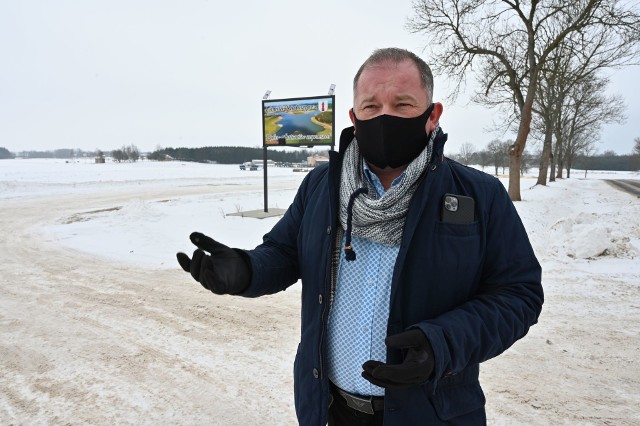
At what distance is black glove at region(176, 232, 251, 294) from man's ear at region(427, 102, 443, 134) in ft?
3.09

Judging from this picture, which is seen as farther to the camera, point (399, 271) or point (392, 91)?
point (392, 91)

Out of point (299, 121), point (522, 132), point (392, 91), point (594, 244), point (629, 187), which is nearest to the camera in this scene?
point (392, 91)

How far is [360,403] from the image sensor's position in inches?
62.4

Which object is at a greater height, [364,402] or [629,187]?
[364,402]

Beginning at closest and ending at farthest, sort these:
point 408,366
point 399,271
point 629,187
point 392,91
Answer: point 408,366 < point 399,271 < point 392,91 < point 629,187

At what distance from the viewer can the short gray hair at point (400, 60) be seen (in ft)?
4.91

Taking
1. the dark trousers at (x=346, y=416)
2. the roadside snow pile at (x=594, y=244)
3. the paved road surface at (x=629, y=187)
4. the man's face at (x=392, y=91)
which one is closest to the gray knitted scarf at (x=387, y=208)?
the man's face at (x=392, y=91)

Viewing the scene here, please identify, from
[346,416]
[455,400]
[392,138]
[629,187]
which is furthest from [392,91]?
[629,187]

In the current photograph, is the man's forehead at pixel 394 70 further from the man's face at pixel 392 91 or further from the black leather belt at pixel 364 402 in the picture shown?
the black leather belt at pixel 364 402

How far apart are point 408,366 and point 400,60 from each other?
1065mm

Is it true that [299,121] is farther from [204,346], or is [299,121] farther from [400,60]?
[400,60]

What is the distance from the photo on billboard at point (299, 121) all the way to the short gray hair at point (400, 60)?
10.9m

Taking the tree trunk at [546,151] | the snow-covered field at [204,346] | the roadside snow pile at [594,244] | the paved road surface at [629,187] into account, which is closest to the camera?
the snow-covered field at [204,346]

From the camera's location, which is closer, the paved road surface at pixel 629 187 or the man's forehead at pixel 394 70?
the man's forehead at pixel 394 70
